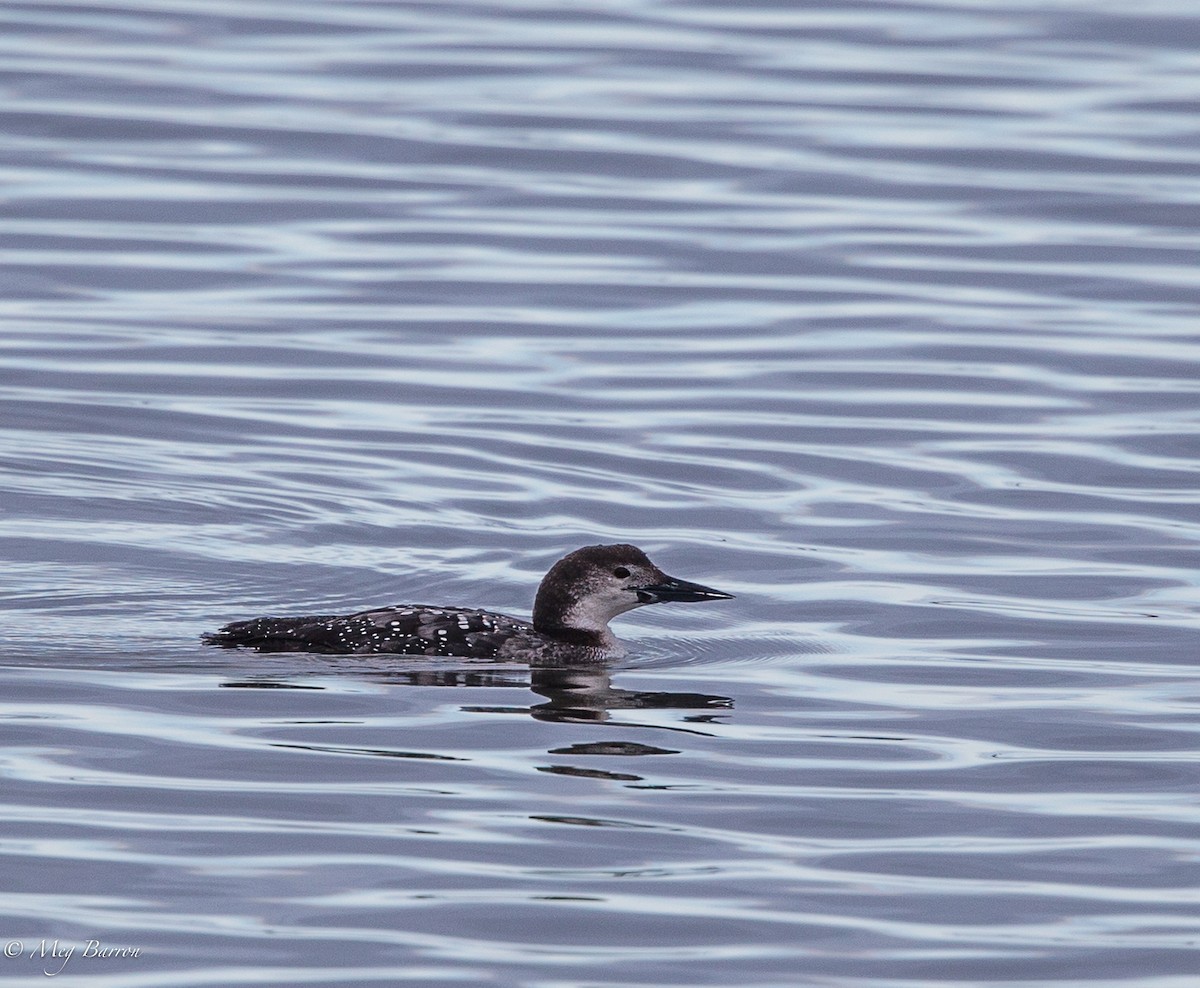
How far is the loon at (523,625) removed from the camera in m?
10.3

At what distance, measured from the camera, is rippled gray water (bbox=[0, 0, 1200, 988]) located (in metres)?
7.73

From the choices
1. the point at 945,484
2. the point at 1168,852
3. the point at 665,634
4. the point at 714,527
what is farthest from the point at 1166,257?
the point at 1168,852

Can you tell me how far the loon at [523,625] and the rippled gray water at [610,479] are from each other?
140 millimetres

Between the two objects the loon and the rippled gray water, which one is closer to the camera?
the rippled gray water

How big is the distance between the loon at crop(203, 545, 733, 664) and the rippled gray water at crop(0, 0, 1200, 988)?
5.5 inches

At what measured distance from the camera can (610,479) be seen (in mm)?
13805

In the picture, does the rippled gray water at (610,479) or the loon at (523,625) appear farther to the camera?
the loon at (523,625)

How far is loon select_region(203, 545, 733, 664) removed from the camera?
404 inches

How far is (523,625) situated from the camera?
1074 centimetres

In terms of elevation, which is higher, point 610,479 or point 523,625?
point 610,479

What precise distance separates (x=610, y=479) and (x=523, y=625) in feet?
10.3

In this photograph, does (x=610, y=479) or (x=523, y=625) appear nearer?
(x=523, y=625)

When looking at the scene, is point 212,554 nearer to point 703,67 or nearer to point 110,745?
point 110,745

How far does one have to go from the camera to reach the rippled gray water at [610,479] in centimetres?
773
